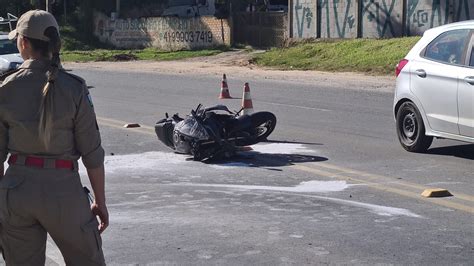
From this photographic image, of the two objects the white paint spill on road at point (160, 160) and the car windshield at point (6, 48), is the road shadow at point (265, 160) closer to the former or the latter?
the white paint spill on road at point (160, 160)

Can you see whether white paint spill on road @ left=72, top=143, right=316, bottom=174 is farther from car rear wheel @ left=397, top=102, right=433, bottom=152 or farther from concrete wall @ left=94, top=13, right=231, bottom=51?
concrete wall @ left=94, top=13, right=231, bottom=51

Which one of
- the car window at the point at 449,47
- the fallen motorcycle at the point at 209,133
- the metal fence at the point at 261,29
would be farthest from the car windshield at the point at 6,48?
the metal fence at the point at 261,29

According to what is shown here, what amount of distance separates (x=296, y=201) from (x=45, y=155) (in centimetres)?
443

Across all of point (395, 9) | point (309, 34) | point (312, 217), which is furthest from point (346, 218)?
point (309, 34)

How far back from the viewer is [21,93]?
4289 mm

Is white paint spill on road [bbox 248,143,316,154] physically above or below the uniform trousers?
below

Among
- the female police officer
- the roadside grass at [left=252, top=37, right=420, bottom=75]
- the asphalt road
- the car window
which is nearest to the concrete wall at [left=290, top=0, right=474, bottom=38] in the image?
the roadside grass at [left=252, top=37, right=420, bottom=75]

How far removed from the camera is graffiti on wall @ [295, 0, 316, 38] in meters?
38.4

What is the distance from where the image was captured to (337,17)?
37.1m

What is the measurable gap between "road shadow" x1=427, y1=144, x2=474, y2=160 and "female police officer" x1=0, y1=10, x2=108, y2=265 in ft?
24.0

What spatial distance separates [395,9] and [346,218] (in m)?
27.8

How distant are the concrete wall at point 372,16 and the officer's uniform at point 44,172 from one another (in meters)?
28.7

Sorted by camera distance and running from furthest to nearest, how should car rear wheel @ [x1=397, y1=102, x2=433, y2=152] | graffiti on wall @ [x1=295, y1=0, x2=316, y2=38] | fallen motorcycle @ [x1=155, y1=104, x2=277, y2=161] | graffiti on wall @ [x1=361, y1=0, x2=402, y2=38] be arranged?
graffiti on wall @ [x1=295, y1=0, x2=316, y2=38] → graffiti on wall @ [x1=361, y1=0, x2=402, y2=38] → car rear wheel @ [x1=397, y1=102, x2=433, y2=152] → fallen motorcycle @ [x1=155, y1=104, x2=277, y2=161]

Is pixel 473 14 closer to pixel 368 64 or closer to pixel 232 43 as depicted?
pixel 368 64
